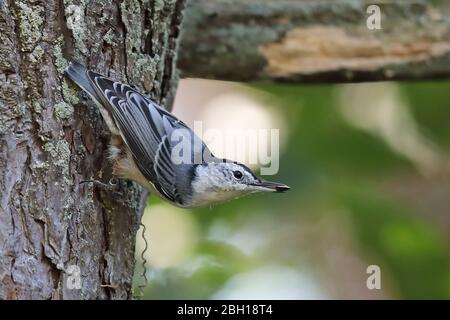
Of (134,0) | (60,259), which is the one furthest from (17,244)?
(134,0)

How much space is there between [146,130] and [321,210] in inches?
74.9

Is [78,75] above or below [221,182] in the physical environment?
above

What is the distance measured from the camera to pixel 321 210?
4.91m

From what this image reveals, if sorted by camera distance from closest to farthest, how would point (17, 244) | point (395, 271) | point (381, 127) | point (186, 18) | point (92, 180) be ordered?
point (17, 244) < point (92, 180) < point (186, 18) < point (395, 271) < point (381, 127)

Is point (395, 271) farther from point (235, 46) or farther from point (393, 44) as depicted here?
point (235, 46)

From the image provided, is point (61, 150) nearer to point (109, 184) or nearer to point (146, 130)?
point (109, 184)

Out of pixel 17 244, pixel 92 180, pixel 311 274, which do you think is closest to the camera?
pixel 17 244

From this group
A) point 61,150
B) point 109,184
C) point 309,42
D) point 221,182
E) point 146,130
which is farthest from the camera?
point 309,42

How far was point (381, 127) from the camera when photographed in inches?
203

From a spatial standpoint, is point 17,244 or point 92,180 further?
point 92,180

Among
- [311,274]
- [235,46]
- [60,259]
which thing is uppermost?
[235,46]

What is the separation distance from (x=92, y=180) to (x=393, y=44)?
1888mm

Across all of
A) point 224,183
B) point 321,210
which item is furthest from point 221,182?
point 321,210

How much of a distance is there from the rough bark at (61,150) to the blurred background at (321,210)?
3.90 ft
